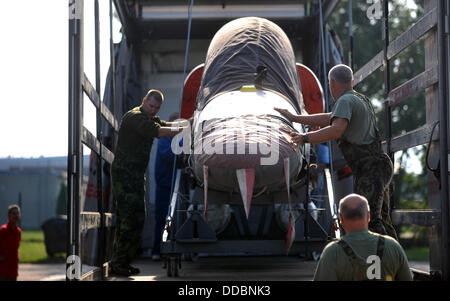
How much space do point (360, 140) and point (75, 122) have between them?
79.8 inches

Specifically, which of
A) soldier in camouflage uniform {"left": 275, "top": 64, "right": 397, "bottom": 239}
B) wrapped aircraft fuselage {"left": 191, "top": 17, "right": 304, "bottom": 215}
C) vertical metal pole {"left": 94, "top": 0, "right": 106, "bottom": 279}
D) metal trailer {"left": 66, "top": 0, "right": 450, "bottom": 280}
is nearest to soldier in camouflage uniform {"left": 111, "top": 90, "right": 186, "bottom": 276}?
vertical metal pole {"left": 94, "top": 0, "right": 106, "bottom": 279}

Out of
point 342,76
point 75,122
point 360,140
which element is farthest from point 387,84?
point 75,122

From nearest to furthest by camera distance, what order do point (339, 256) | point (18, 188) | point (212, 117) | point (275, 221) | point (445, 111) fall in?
point (339, 256), point (445, 111), point (212, 117), point (275, 221), point (18, 188)

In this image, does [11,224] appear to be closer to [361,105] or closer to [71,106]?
[71,106]

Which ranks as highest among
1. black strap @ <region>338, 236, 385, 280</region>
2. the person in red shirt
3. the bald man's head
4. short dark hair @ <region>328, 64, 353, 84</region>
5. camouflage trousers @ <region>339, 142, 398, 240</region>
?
short dark hair @ <region>328, 64, 353, 84</region>

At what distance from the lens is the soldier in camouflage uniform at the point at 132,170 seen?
605cm

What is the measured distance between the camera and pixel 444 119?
4.46m

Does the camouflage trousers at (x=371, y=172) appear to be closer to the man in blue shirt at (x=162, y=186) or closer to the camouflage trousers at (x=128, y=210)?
the camouflage trousers at (x=128, y=210)

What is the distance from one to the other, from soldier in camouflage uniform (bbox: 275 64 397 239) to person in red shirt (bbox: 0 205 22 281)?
4.22 metres

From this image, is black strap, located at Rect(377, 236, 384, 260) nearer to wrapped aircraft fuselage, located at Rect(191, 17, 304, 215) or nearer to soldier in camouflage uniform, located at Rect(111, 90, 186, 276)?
wrapped aircraft fuselage, located at Rect(191, 17, 304, 215)

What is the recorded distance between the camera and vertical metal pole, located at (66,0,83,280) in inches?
179

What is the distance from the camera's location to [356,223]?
2852 mm

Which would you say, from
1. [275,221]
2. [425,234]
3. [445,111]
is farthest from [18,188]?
[445,111]

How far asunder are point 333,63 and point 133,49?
2.83m
